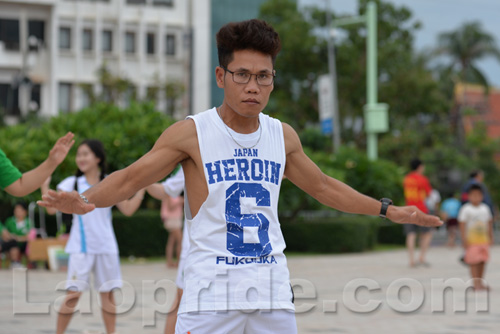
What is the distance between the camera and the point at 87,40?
5197 cm

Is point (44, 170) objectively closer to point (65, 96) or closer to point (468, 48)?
point (65, 96)

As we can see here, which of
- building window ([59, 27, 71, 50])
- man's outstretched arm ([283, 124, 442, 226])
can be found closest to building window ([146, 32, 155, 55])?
building window ([59, 27, 71, 50])

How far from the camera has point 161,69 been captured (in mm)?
53812

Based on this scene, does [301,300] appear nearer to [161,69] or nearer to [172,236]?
[172,236]

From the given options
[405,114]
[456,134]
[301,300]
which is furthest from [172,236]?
[456,134]

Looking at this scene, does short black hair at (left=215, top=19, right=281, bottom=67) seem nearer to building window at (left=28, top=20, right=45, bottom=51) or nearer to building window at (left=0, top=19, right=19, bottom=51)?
building window at (left=0, top=19, right=19, bottom=51)

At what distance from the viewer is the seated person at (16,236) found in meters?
16.9

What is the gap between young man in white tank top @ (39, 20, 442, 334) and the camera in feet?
12.2

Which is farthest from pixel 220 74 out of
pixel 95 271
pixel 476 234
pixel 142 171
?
pixel 476 234

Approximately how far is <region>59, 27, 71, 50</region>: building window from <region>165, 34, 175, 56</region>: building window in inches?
245

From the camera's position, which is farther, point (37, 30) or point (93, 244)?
point (37, 30)

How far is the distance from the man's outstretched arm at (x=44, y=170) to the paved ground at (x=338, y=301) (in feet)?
9.90

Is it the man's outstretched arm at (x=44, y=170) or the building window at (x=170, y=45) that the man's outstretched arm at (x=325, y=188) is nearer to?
the man's outstretched arm at (x=44, y=170)

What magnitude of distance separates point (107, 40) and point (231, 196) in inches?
1974
